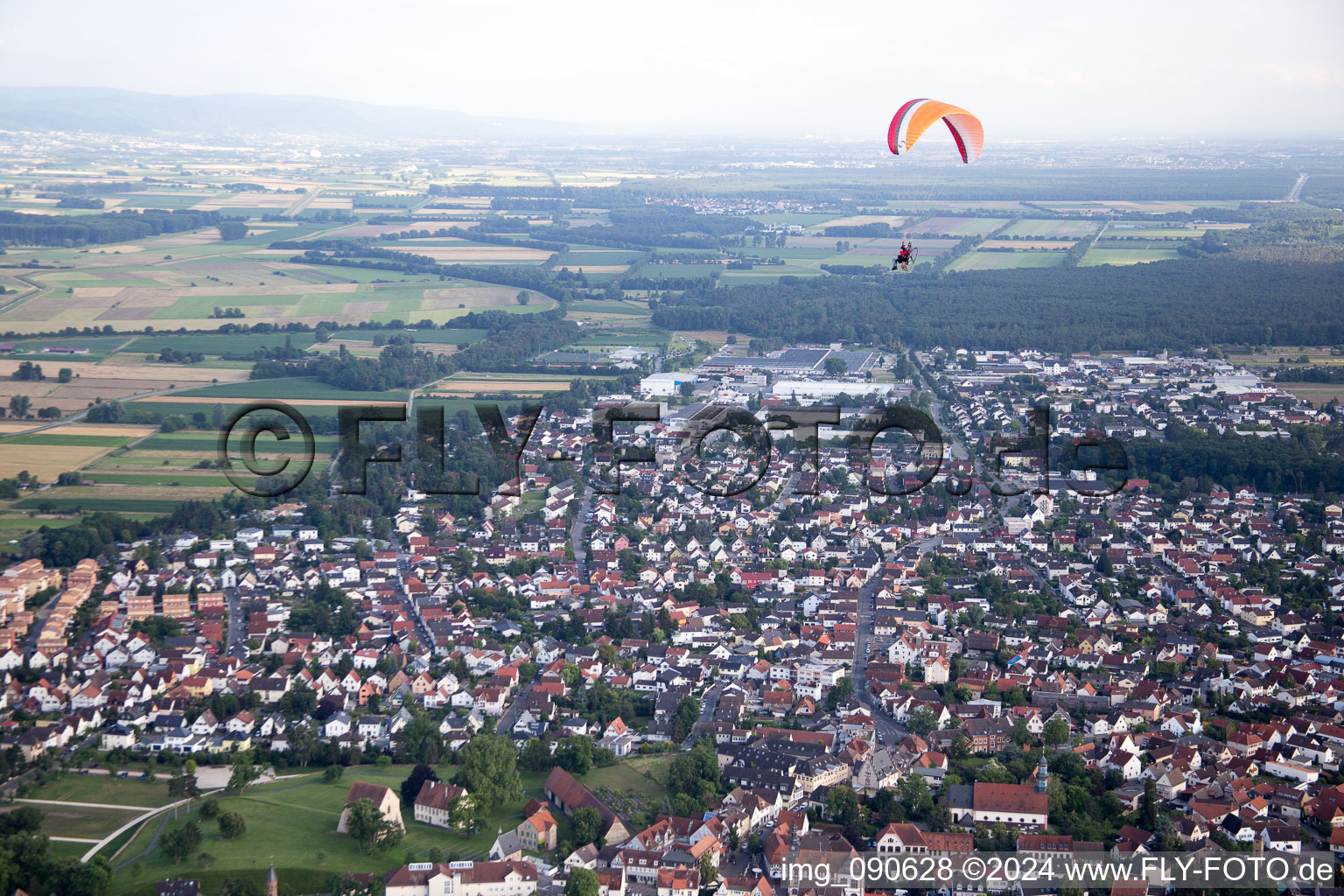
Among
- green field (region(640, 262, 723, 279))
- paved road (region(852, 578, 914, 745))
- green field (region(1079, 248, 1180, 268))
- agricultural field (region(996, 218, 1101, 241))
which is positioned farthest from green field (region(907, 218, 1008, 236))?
paved road (region(852, 578, 914, 745))

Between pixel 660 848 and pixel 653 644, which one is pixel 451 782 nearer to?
pixel 660 848

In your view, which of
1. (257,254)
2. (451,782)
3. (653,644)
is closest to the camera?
(451,782)

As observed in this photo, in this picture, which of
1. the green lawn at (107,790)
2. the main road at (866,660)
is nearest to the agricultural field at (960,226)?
the main road at (866,660)

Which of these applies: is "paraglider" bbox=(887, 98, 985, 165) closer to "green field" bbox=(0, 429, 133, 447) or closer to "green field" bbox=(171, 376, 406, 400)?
"green field" bbox=(0, 429, 133, 447)

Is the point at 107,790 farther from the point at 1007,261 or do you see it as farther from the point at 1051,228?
the point at 1051,228

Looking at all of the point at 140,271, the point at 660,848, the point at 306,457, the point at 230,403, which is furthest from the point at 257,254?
the point at 660,848

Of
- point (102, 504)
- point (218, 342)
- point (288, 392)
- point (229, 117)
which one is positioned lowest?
point (102, 504)

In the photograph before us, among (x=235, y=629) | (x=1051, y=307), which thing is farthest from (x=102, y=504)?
(x=1051, y=307)
